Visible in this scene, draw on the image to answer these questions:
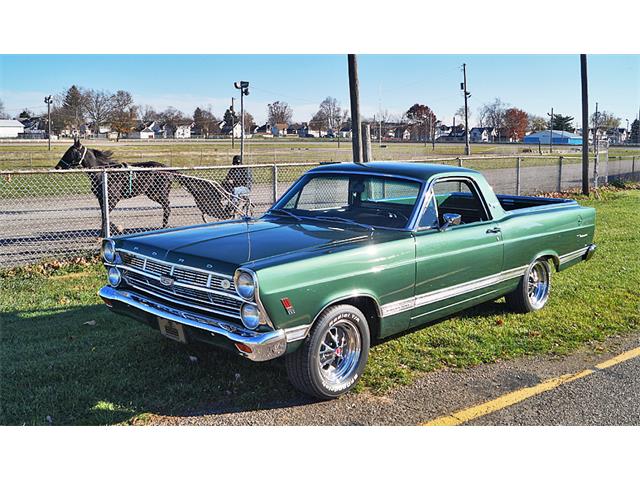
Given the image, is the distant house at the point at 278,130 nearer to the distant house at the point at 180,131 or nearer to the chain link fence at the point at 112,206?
the distant house at the point at 180,131

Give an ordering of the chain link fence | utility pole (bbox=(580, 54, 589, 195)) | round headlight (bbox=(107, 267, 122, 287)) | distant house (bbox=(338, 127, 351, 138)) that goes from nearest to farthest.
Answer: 1. round headlight (bbox=(107, 267, 122, 287))
2. the chain link fence
3. utility pole (bbox=(580, 54, 589, 195))
4. distant house (bbox=(338, 127, 351, 138))

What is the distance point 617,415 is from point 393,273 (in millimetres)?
1868

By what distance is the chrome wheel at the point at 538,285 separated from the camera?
22.6 ft

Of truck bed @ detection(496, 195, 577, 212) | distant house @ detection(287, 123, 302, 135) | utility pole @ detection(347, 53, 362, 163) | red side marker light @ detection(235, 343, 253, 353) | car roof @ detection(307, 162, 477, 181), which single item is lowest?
red side marker light @ detection(235, 343, 253, 353)

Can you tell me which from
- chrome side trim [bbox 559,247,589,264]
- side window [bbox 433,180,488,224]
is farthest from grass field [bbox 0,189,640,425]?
side window [bbox 433,180,488,224]

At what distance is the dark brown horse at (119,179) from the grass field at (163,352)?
372cm

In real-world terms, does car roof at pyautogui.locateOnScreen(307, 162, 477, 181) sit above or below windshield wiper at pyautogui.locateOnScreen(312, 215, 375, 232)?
above

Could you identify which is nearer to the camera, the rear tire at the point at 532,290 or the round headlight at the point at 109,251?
the round headlight at the point at 109,251

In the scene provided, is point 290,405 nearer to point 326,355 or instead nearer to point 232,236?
point 326,355

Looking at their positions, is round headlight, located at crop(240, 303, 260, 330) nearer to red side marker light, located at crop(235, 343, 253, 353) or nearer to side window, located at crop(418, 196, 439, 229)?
red side marker light, located at crop(235, 343, 253, 353)

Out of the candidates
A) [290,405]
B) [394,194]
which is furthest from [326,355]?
[394,194]

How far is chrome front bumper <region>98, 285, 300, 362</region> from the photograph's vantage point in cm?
406

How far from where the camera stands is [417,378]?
501 centimetres

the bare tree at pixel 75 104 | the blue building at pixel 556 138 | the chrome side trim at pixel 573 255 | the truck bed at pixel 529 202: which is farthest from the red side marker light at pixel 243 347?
the blue building at pixel 556 138
